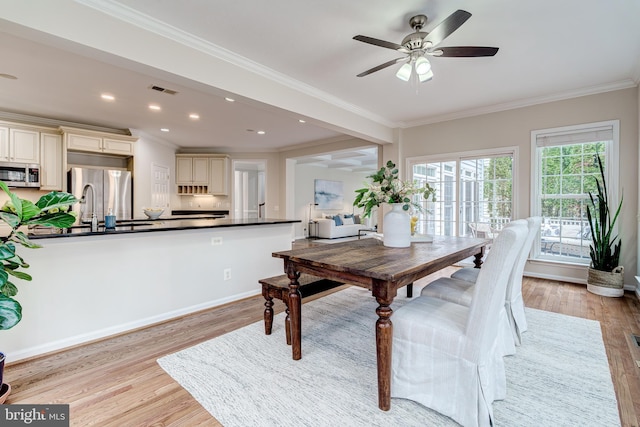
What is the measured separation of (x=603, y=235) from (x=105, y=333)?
5506 mm

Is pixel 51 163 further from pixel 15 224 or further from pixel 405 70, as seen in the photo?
pixel 405 70

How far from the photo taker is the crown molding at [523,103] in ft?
12.1

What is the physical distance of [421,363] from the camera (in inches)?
62.7

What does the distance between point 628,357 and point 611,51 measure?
2.90 m

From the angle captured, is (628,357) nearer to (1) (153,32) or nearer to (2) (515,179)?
(2) (515,179)

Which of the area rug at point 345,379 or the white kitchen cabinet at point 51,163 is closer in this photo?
the area rug at point 345,379

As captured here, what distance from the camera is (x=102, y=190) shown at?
5168mm

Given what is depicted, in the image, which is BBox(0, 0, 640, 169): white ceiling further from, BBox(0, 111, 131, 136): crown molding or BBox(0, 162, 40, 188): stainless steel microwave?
BBox(0, 162, 40, 188): stainless steel microwave

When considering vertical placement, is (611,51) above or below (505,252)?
above

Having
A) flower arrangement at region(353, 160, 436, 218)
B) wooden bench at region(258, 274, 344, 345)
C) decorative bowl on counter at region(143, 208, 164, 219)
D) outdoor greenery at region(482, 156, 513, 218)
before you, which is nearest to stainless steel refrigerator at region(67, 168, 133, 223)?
decorative bowl on counter at region(143, 208, 164, 219)

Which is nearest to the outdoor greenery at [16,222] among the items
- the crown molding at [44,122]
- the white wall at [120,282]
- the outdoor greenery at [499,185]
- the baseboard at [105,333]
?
the white wall at [120,282]

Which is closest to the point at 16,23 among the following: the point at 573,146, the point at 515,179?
the point at 515,179

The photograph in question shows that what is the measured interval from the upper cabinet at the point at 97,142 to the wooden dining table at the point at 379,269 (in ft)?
16.0

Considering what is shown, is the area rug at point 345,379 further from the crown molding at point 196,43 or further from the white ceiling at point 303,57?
the crown molding at point 196,43
